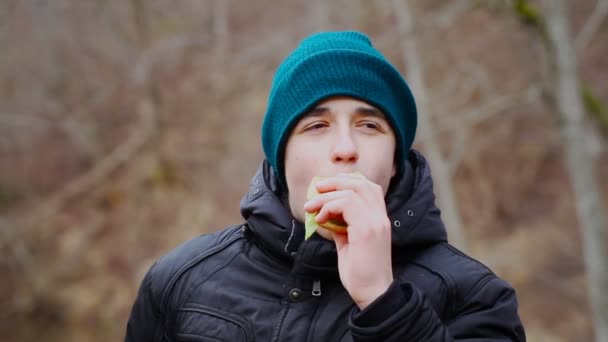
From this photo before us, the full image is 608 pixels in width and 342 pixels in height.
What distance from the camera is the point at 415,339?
4.44ft

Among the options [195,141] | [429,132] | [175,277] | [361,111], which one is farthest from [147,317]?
[195,141]

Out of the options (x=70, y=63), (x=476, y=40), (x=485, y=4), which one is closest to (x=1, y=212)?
(x=70, y=63)

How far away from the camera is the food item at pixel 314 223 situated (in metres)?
1.48

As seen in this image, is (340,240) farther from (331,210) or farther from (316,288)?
(316,288)

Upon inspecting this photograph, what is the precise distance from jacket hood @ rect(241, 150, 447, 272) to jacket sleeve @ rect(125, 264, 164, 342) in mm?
322

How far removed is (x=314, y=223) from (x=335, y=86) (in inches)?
13.1

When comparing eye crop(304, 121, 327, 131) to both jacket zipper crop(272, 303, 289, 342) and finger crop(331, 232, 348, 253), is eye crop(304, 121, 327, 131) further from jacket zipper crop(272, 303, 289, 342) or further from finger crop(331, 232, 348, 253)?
jacket zipper crop(272, 303, 289, 342)

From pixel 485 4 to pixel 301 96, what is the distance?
186 inches

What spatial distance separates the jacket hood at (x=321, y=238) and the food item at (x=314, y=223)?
58 millimetres

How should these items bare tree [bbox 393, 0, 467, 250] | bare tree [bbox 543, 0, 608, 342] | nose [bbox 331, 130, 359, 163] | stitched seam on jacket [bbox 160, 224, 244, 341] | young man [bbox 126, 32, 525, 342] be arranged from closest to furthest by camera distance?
1. young man [bbox 126, 32, 525, 342]
2. nose [bbox 331, 130, 359, 163]
3. stitched seam on jacket [bbox 160, 224, 244, 341]
4. bare tree [bbox 543, 0, 608, 342]
5. bare tree [bbox 393, 0, 467, 250]

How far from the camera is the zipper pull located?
1.62 meters

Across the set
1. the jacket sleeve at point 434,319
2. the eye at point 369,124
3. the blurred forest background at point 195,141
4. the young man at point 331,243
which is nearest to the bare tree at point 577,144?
the blurred forest background at point 195,141

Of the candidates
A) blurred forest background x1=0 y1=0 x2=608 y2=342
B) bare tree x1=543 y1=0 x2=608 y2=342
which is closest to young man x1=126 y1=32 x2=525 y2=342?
bare tree x1=543 y1=0 x2=608 y2=342

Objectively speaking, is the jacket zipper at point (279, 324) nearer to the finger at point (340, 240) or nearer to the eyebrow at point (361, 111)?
the finger at point (340, 240)
